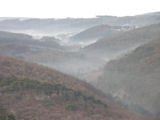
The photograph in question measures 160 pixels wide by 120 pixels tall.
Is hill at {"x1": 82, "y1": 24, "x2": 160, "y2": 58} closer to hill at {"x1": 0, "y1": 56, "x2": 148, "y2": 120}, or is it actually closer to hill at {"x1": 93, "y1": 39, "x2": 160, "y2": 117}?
hill at {"x1": 93, "y1": 39, "x2": 160, "y2": 117}

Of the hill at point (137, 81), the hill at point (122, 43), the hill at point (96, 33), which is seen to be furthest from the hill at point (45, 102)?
the hill at point (96, 33)

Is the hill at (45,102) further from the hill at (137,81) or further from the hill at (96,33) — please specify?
the hill at (96,33)

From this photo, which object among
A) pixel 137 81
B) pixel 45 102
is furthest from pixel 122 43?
pixel 45 102

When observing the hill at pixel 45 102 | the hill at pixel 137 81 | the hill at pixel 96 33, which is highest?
the hill at pixel 96 33

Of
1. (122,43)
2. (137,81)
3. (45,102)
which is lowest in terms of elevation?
(137,81)

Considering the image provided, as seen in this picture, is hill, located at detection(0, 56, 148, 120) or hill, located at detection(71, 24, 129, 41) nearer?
hill, located at detection(0, 56, 148, 120)

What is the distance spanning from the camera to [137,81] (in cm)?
2638

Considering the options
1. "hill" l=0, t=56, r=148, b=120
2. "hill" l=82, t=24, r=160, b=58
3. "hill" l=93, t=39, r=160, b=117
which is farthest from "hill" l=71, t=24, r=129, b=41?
"hill" l=0, t=56, r=148, b=120

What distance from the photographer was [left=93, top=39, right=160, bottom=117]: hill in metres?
21.4

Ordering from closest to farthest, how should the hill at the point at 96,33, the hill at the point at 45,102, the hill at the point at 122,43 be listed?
the hill at the point at 45,102 < the hill at the point at 122,43 < the hill at the point at 96,33

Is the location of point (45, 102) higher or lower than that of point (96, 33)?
lower

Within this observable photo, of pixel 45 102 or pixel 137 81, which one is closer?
pixel 45 102

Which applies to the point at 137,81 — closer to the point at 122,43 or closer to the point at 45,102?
the point at 45,102

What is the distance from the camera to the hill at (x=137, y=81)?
21.4 metres
